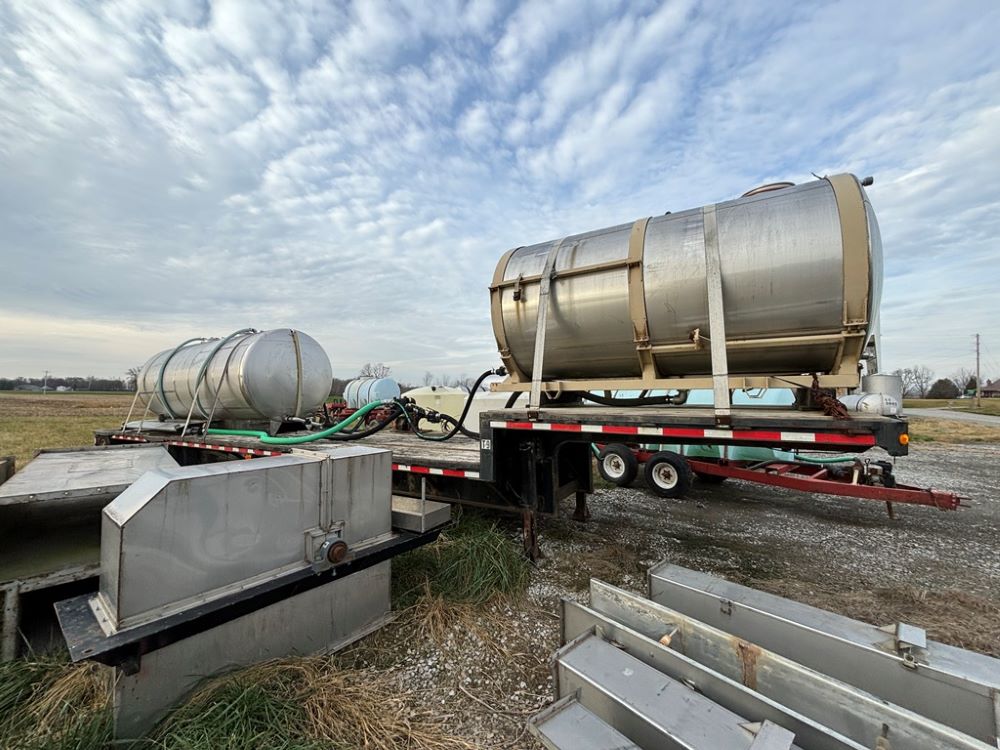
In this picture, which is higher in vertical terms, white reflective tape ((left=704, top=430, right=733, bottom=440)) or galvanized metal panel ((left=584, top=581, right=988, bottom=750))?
white reflective tape ((left=704, top=430, right=733, bottom=440))

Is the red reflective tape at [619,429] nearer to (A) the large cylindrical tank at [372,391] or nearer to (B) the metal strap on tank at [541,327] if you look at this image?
(B) the metal strap on tank at [541,327]

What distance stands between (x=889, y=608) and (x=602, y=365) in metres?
3.06

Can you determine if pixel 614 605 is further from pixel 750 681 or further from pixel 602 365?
pixel 602 365

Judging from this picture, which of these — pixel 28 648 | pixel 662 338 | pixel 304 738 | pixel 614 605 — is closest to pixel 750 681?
pixel 614 605

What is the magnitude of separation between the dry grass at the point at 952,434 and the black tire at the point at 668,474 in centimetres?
1471

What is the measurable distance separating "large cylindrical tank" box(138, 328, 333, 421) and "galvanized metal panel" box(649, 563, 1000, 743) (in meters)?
5.97

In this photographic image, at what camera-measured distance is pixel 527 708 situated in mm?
2404

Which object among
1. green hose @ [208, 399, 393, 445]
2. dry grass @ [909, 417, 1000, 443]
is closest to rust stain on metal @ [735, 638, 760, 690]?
green hose @ [208, 399, 393, 445]

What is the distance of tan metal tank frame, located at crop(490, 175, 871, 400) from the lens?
9.82ft

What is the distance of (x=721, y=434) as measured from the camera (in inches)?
120

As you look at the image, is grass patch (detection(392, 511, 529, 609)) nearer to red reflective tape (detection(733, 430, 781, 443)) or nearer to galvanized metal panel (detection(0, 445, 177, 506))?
galvanized metal panel (detection(0, 445, 177, 506))

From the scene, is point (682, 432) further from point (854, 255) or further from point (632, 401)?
point (854, 255)

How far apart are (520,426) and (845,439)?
7.52 feet

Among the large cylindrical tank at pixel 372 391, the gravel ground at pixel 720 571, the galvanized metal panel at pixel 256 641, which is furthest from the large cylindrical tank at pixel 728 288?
the large cylindrical tank at pixel 372 391
